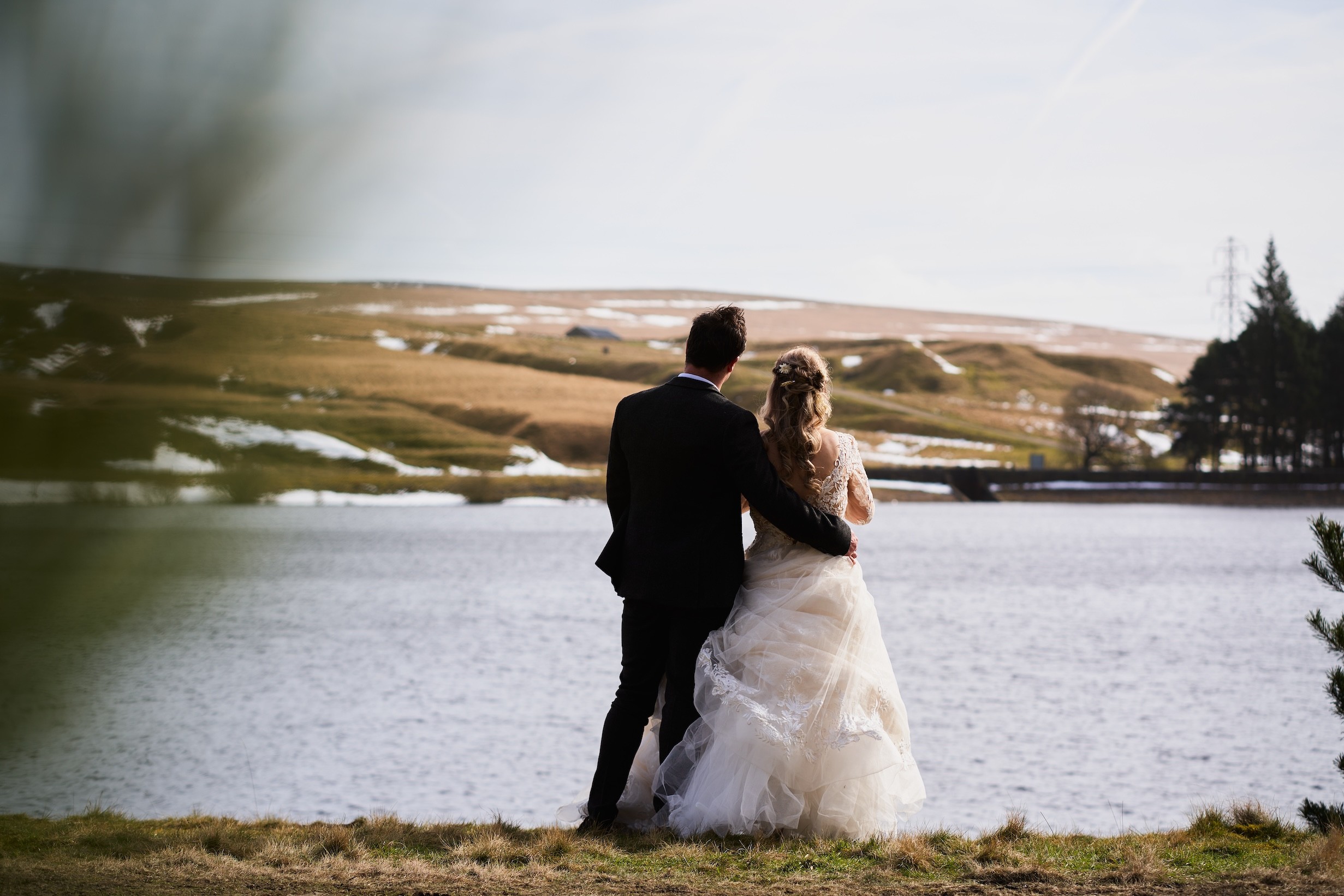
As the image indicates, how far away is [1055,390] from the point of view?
158750 mm

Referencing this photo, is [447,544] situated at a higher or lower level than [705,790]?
lower

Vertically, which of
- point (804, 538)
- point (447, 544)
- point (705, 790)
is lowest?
point (447, 544)

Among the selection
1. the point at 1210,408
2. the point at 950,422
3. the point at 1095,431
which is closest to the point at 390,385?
the point at 950,422

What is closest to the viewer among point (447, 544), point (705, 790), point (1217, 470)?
point (705, 790)

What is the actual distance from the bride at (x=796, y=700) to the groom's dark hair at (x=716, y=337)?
34cm

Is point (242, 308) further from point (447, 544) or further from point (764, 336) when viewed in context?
point (764, 336)

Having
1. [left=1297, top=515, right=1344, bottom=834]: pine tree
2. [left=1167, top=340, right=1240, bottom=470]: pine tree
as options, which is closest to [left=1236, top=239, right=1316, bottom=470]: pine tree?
[left=1167, top=340, right=1240, bottom=470]: pine tree

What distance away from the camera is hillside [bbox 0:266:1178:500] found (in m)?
1.22

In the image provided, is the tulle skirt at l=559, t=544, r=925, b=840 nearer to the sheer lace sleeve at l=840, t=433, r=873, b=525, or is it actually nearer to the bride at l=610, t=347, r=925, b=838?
the bride at l=610, t=347, r=925, b=838

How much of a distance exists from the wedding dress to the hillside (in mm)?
2245

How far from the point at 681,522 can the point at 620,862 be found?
5.04 ft

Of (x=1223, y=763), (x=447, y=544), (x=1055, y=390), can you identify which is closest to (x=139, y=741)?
(x=1223, y=763)

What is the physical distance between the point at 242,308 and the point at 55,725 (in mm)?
584

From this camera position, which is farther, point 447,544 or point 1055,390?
point 1055,390
